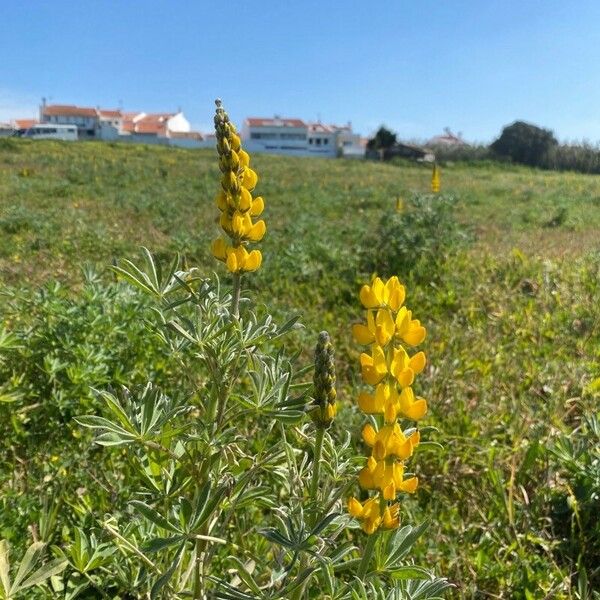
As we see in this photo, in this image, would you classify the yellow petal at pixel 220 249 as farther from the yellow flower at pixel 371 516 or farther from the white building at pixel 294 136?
the white building at pixel 294 136

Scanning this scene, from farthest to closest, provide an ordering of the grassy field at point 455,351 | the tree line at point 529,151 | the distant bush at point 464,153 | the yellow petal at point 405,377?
1. the distant bush at point 464,153
2. the tree line at point 529,151
3. the grassy field at point 455,351
4. the yellow petal at point 405,377

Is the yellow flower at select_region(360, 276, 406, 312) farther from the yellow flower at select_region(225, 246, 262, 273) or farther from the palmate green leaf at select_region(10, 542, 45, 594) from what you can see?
the palmate green leaf at select_region(10, 542, 45, 594)

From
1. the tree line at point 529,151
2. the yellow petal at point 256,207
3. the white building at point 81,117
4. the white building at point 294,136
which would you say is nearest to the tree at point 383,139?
the tree line at point 529,151

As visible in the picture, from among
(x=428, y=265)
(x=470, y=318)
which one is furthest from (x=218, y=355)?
(x=428, y=265)

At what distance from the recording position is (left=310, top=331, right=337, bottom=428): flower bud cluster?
907 mm

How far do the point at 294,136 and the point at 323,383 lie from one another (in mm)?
69327

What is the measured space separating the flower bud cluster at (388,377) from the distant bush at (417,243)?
3600 mm

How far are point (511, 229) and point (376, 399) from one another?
783cm

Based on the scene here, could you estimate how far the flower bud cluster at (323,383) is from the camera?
0.91m

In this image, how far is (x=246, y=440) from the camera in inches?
44.9

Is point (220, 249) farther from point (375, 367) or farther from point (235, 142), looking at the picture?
point (375, 367)

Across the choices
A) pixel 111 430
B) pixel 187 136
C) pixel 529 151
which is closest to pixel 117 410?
pixel 111 430

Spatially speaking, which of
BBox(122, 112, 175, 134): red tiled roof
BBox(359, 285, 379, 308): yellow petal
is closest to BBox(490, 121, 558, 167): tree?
BBox(359, 285, 379, 308): yellow petal

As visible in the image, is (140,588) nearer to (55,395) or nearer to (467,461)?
(55,395)
